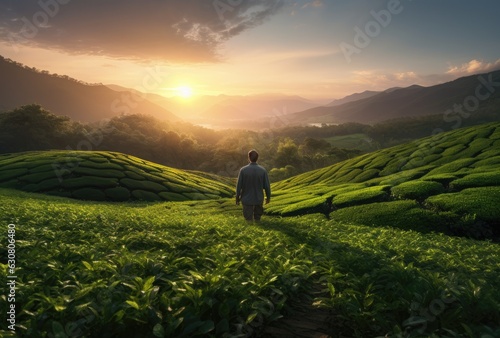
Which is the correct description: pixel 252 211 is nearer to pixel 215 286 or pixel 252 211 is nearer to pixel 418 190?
pixel 215 286

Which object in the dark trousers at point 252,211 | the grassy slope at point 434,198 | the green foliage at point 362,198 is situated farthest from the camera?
the green foliage at point 362,198

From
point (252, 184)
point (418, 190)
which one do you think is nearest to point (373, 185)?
point (418, 190)

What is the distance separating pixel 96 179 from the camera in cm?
4684

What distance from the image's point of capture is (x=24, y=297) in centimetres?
457

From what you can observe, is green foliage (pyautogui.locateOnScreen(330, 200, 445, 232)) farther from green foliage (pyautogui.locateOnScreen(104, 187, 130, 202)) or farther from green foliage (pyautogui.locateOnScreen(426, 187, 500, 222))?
green foliage (pyautogui.locateOnScreen(104, 187, 130, 202))

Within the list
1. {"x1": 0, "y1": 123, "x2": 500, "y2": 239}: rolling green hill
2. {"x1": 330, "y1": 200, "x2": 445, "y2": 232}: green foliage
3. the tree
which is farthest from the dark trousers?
the tree

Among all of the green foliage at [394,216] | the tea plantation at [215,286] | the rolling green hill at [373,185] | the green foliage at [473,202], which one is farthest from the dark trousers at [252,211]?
the green foliage at [473,202]

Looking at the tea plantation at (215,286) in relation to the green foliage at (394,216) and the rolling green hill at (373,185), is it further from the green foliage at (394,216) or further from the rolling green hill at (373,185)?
the rolling green hill at (373,185)

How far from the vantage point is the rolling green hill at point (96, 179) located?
143ft

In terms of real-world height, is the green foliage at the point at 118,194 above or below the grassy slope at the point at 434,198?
above

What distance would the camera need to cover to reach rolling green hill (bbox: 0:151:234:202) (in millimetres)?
43719

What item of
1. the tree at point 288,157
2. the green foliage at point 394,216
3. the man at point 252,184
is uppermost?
the tree at point 288,157

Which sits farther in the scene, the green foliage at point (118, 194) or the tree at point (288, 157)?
the tree at point (288, 157)

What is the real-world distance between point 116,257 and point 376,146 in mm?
200811
